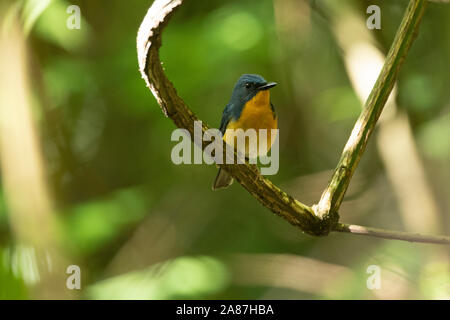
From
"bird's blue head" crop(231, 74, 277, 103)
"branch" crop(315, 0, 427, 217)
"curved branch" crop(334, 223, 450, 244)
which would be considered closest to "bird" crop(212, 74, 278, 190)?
"bird's blue head" crop(231, 74, 277, 103)

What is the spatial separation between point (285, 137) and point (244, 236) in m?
1.10

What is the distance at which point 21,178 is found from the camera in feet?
13.0

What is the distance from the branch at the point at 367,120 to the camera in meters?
2.02

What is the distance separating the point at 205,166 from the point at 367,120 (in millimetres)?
3304

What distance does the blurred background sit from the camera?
154 inches

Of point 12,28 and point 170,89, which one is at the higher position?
point 12,28

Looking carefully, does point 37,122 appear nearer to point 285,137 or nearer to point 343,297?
point 285,137

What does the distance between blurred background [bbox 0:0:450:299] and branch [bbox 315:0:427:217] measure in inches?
66.8

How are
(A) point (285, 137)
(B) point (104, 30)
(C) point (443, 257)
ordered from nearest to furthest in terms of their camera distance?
(C) point (443, 257)
(A) point (285, 137)
(B) point (104, 30)

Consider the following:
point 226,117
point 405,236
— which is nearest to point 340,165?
point 405,236

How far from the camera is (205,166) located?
17.2ft

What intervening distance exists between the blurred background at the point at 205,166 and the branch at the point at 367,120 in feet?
5.57

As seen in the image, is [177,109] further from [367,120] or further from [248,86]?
[248,86]
